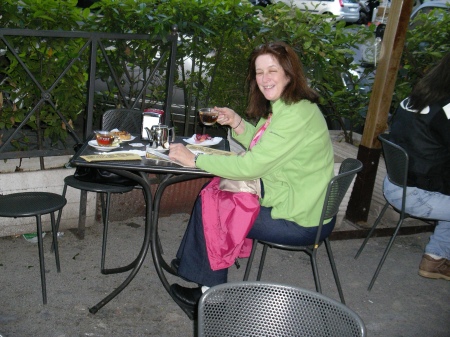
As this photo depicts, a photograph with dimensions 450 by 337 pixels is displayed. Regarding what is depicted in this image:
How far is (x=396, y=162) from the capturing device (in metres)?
3.78

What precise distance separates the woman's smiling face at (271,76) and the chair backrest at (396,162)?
3.30ft

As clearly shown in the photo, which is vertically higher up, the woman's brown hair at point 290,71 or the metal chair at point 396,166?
the woman's brown hair at point 290,71

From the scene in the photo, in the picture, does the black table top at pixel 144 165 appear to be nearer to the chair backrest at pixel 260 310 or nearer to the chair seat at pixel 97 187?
the chair seat at pixel 97 187

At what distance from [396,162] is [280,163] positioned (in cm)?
112

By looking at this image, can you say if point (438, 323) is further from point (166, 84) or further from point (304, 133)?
point (166, 84)

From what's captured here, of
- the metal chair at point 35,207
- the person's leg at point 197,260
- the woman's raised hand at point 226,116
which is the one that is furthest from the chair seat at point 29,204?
the woman's raised hand at point 226,116

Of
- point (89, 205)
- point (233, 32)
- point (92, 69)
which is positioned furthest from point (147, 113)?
point (233, 32)

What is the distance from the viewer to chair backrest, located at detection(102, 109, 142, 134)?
394cm

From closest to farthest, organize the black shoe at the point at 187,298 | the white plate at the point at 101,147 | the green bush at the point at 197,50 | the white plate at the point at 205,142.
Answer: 1. the white plate at the point at 101,147
2. the black shoe at the point at 187,298
3. the white plate at the point at 205,142
4. the green bush at the point at 197,50

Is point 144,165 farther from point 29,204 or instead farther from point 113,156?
point 29,204

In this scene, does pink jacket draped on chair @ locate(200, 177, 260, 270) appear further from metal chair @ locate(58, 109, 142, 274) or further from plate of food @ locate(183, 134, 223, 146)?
metal chair @ locate(58, 109, 142, 274)

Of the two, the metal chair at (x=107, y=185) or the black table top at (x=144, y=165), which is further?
the metal chair at (x=107, y=185)

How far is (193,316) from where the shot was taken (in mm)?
3320

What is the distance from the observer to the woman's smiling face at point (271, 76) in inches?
121
